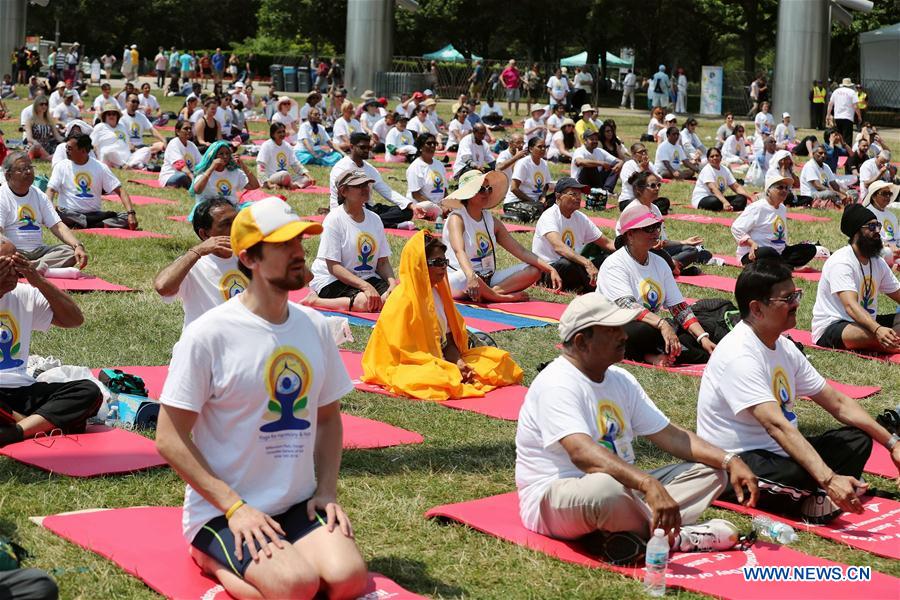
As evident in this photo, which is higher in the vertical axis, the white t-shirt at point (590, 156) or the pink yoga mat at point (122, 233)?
the white t-shirt at point (590, 156)

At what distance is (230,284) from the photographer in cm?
744

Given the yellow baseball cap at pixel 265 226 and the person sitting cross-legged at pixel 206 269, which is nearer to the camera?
the yellow baseball cap at pixel 265 226

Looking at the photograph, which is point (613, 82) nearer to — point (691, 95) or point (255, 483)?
point (691, 95)

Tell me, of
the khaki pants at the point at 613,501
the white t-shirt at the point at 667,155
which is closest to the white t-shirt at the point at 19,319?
→ the khaki pants at the point at 613,501

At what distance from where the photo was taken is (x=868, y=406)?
848 cm

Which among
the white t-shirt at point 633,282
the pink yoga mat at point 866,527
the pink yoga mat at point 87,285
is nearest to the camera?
the pink yoga mat at point 866,527

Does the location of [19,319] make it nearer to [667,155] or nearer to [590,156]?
[590,156]

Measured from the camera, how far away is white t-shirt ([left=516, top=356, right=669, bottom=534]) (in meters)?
5.05

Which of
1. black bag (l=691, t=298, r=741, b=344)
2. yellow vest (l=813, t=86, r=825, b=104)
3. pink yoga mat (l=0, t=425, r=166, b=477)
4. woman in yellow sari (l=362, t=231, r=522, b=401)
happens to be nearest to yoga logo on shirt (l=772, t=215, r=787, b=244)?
black bag (l=691, t=298, r=741, b=344)

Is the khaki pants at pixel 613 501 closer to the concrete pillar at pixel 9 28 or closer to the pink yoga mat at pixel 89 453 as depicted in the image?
the pink yoga mat at pixel 89 453

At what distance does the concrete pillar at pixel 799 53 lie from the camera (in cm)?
3297

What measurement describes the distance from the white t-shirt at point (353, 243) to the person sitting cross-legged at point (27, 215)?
214cm

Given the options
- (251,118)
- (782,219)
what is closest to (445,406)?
(782,219)

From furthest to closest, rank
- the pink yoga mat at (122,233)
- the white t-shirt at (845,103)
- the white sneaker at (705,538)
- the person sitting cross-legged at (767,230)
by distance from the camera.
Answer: the white t-shirt at (845,103) → the pink yoga mat at (122,233) → the person sitting cross-legged at (767,230) → the white sneaker at (705,538)
